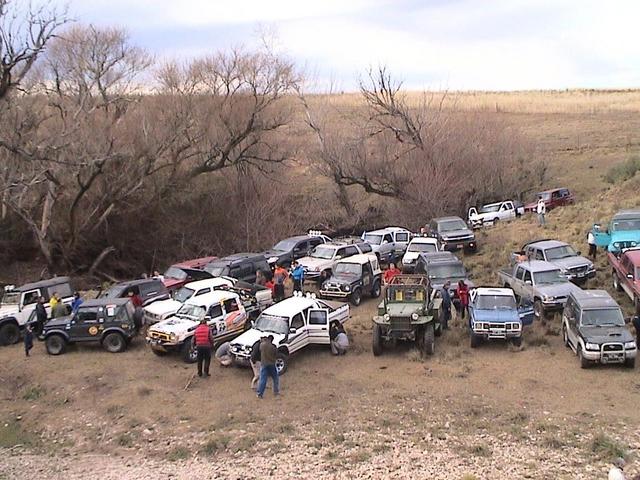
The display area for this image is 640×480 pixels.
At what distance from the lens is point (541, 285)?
20750 mm

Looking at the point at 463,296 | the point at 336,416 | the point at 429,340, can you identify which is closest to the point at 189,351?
the point at 336,416

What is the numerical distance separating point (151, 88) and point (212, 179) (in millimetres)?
6319

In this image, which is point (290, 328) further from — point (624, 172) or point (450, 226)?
point (624, 172)

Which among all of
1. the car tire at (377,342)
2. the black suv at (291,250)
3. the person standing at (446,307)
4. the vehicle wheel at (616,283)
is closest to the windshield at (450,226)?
the black suv at (291,250)

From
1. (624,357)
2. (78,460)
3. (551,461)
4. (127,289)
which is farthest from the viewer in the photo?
(127,289)

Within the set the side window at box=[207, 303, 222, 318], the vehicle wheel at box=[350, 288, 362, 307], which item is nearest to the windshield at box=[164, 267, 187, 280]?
the vehicle wheel at box=[350, 288, 362, 307]

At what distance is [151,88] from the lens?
39.5 metres

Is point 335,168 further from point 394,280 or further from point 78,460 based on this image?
point 78,460

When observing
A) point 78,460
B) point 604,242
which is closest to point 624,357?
point 604,242

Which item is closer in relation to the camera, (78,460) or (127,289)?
(78,460)

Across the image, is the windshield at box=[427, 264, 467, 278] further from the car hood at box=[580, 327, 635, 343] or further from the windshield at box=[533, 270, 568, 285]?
the car hood at box=[580, 327, 635, 343]

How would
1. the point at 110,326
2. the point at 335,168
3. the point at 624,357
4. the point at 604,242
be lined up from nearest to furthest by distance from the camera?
1. the point at 624,357
2. the point at 110,326
3. the point at 604,242
4. the point at 335,168

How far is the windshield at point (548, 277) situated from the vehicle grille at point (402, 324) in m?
5.37

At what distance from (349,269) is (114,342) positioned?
26.3 feet
